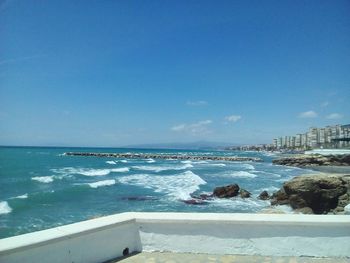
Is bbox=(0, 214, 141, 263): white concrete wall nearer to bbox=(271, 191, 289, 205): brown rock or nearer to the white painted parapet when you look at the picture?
the white painted parapet

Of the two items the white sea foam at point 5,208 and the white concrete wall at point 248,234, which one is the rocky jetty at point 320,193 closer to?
the white concrete wall at point 248,234

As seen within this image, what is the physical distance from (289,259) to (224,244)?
0.78m

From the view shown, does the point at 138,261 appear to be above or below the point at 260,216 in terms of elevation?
below

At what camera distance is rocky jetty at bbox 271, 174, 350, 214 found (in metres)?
16.7

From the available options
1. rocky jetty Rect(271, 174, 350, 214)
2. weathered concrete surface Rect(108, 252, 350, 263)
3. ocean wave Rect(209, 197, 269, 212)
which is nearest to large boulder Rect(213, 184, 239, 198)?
ocean wave Rect(209, 197, 269, 212)

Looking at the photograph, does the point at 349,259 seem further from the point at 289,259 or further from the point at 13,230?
the point at 13,230

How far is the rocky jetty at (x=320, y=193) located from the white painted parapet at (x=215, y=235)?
12605 mm

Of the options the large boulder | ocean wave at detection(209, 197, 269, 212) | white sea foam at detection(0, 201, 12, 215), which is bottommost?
white sea foam at detection(0, 201, 12, 215)

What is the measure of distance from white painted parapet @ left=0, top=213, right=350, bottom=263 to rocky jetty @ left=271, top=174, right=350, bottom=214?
1260 centimetres

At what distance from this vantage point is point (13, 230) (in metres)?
15.2

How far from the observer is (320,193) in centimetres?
1689

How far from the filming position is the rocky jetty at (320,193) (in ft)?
54.6

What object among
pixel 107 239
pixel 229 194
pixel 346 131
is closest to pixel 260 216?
pixel 107 239

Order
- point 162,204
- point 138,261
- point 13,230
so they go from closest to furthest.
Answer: point 138,261, point 13,230, point 162,204
